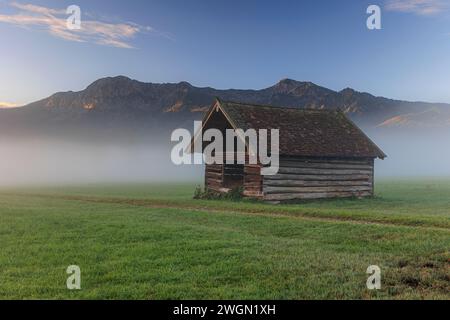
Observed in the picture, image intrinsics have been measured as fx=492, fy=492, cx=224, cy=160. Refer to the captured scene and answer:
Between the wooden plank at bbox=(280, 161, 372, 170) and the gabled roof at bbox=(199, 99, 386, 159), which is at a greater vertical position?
the gabled roof at bbox=(199, 99, 386, 159)

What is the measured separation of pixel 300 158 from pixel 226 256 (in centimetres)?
2001

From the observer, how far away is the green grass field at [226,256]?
410 inches

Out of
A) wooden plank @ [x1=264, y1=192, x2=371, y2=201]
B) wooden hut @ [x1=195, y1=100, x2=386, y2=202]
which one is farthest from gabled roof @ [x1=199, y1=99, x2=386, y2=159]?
wooden plank @ [x1=264, y1=192, x2=371, y2=201]

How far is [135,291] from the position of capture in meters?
10.3

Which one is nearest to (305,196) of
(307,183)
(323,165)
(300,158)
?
(307,183)

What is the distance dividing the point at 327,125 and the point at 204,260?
26.9m

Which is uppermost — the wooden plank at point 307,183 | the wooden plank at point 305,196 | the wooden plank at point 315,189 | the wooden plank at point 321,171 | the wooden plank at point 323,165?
the wooden plank at point 323,165

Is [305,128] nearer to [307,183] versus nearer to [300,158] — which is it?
[300,158]

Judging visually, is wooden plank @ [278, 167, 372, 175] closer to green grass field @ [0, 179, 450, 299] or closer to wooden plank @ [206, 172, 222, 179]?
wooden plank @ [206, 172, 222, 179]

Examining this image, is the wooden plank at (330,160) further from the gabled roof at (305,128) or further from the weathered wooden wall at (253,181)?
the weathered wooden wall at (253,181)

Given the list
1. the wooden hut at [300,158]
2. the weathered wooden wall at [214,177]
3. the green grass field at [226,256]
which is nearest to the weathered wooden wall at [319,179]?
the wooden hut at [300,158]

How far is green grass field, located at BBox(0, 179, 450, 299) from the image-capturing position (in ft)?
34.2

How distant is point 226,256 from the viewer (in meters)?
13.7
